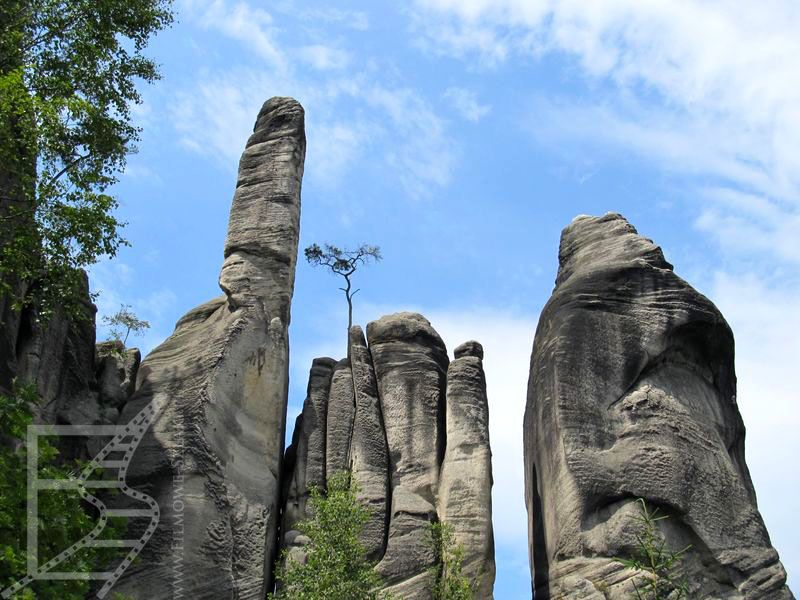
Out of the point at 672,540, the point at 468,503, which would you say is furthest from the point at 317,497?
the point at 672,540

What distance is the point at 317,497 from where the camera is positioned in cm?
2325

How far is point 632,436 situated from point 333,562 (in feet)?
19.1

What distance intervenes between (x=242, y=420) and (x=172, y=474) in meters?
1.94

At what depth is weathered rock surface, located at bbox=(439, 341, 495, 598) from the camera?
23641 millimetres

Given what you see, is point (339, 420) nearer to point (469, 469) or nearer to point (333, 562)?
point (469, 469)

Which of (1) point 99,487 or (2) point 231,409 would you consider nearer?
(1) point 99,487

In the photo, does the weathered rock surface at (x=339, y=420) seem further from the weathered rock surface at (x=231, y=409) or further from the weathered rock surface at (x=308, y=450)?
the weathered rock surface at (x=231, y=409)

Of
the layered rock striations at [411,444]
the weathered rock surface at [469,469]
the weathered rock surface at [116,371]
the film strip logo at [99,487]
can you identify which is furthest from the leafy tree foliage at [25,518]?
the weathered rock surface at [469,469]

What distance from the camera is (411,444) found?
25.4 m

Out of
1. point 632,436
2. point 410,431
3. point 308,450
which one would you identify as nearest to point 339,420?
point 308,450

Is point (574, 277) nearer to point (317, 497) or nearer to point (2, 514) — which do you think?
point (317, 497)

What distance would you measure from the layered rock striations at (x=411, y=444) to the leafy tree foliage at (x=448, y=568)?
0.50ft

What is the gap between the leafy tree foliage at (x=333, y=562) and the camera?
2167 centimetres

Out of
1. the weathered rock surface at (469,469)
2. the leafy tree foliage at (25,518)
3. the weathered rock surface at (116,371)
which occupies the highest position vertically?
the weathered rock surface at (116,371)
